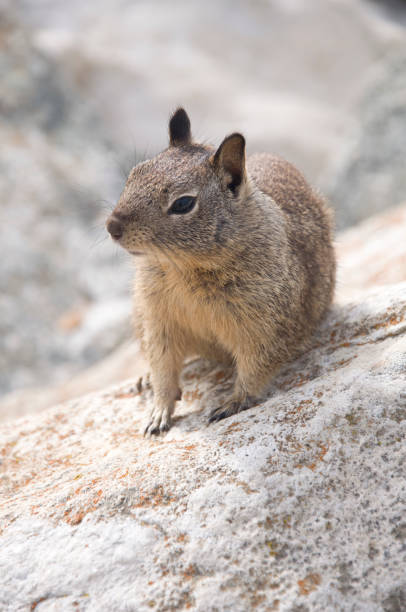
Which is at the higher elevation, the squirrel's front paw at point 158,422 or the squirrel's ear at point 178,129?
the squirrel's ear at point 178,129

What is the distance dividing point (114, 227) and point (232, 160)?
2.47 feet

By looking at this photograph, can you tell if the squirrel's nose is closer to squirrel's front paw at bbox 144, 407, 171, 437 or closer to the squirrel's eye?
the squirrel's eye

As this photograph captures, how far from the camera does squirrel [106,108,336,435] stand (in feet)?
9.88

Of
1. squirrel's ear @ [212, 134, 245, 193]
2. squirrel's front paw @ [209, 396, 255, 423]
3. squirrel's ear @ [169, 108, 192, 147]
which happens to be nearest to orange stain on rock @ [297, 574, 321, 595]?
squirrel's front paw @ [209, 396, 255, 423]

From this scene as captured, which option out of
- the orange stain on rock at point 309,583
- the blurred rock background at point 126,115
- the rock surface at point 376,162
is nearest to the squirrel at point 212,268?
the blurred rock background at point 126,115

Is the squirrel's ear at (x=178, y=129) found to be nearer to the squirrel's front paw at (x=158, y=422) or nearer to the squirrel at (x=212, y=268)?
the squirrel at (x=212, y=268)

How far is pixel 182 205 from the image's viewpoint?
9.98 ft

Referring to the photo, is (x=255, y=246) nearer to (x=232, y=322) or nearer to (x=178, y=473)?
(x=232, y=322)

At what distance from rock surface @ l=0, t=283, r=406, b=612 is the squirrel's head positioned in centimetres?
92

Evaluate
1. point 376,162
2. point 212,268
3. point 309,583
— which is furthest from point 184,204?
point 376,162

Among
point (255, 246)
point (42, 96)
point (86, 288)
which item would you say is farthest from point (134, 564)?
point (42, 96)

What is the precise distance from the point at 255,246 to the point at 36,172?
7.82 metres

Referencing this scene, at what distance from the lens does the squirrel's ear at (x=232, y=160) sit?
3061mm

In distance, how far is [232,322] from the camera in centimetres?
318
